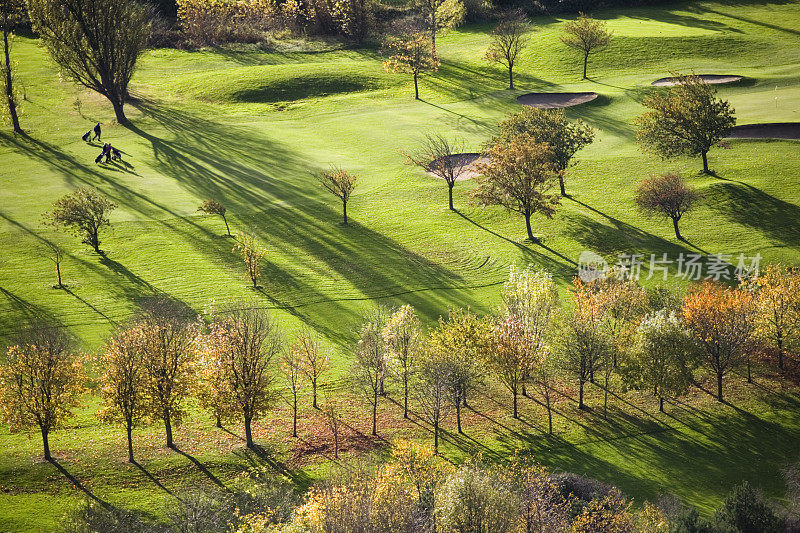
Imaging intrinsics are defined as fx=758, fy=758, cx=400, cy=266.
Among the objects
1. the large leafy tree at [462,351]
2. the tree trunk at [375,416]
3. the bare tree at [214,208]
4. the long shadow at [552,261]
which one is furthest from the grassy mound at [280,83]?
the tree trunk at [375,416]

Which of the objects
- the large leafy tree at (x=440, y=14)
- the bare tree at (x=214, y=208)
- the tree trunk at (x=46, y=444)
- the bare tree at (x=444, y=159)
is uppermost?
the large leafy tree at (x=440, y=14)

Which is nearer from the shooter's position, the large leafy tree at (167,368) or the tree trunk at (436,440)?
the large leafy tree at (167,368)

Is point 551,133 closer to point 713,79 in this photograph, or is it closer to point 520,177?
point 520,177

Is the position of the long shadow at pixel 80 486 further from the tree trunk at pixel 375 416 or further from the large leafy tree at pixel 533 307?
the large leafy tree at pixel 533 307

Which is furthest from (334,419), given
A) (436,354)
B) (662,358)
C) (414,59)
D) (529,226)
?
(414,59)

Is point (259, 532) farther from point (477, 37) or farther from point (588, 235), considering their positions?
point (477, 37)
